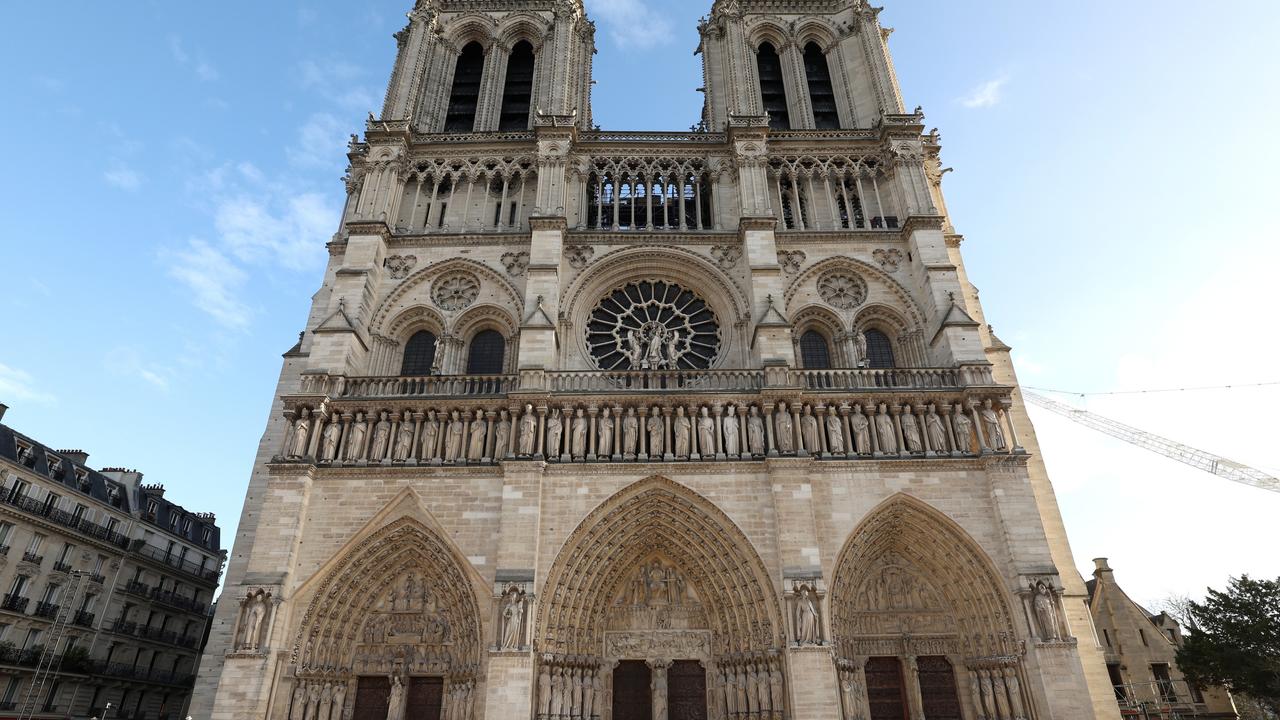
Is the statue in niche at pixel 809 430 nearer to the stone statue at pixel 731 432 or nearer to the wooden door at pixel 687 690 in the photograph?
the stone statue at pixel 731 432

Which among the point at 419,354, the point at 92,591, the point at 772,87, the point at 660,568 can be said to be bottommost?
the point at 660,568

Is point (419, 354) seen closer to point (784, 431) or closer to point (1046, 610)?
point (784, 431)

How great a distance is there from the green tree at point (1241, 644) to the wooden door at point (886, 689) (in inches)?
438

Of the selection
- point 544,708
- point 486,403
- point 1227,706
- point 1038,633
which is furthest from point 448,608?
point 1227,706

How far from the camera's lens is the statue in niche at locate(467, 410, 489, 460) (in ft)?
47.6

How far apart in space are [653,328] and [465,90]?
37.5ft

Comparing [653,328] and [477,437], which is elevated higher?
[653,328]

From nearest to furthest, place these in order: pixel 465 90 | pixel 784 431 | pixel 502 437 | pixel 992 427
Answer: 1. pixel 784 431
2. pixel 992 427
3. pixel 502 437
4. pixel 465 90

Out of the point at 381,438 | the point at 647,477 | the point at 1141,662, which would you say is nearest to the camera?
the point at 647,477

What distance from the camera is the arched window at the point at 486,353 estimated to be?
1742cm

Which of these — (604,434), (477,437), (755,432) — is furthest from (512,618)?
(755,432)

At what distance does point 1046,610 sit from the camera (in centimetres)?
1259

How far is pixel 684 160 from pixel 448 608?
43.0ft

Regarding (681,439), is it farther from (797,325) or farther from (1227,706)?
(1227,706)
